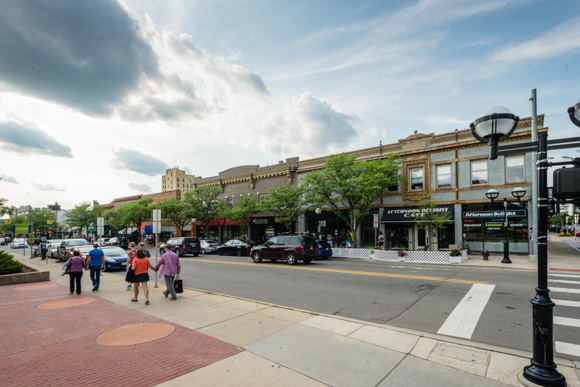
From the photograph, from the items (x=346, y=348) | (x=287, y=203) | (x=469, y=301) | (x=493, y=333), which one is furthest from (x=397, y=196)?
(x=346, y=348)

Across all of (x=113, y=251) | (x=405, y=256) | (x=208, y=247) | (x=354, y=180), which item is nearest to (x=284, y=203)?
(x=354, y=180)

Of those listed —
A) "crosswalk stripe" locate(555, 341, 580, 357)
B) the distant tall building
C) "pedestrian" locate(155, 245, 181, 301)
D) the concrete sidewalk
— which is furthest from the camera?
the distant tall building

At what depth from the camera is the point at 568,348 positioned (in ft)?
18.2

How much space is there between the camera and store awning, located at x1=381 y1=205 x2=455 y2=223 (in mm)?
24234

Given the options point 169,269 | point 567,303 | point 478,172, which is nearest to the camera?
point 567,303

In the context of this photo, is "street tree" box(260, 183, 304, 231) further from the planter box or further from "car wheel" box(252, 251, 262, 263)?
the planter box

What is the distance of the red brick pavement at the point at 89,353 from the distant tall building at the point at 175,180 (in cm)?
12951

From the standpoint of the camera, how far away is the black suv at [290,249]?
18859 millimetres

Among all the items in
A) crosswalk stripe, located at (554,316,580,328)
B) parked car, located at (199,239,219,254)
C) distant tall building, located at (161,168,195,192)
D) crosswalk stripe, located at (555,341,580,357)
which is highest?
distant tall building, located at (161,168,195,192)

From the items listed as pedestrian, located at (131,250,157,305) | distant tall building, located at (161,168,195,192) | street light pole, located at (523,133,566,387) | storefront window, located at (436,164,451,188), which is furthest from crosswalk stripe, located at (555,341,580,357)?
distant tall building, located at (161,168,195,192)

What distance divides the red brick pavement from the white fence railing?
677 inches

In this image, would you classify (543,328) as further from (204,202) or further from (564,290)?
(204,202)

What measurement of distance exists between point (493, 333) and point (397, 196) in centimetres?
2170

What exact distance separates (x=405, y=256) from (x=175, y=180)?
409 ft
